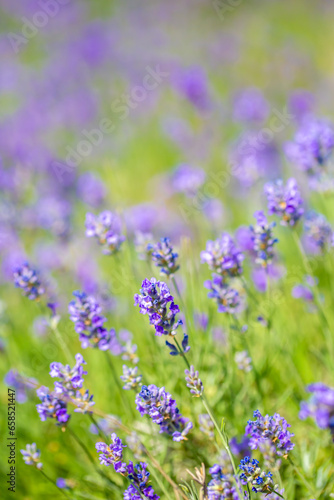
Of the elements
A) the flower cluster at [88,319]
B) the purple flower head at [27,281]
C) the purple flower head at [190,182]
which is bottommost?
the flower cluster at [88,319]

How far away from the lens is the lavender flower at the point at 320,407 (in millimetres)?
1792

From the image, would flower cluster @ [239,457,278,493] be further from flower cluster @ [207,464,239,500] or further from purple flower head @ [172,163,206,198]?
purple flower head @ [172,163,206,198]

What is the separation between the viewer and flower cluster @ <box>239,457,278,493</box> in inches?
49.1

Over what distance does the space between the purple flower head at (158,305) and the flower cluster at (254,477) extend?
1.24ft

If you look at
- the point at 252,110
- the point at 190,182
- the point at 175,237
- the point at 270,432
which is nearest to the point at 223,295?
the point at 270,432

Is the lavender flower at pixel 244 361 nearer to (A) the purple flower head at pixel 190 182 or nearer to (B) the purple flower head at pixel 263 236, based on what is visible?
(B) the purple flower head at pixel 263 236

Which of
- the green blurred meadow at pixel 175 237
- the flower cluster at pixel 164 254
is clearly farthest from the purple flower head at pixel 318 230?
the flower cluster at pixel 164 254

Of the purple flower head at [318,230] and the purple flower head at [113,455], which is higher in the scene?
the purple flower head at [318,230]

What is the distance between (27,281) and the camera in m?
1.81

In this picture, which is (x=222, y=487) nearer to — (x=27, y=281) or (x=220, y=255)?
(x=220, y=255)

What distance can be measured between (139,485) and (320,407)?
31.3 inches

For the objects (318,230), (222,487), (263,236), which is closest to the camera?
(222,487)

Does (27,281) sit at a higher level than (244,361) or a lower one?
higher

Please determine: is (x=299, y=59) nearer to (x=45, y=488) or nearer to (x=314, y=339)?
(x=314, y=339)
